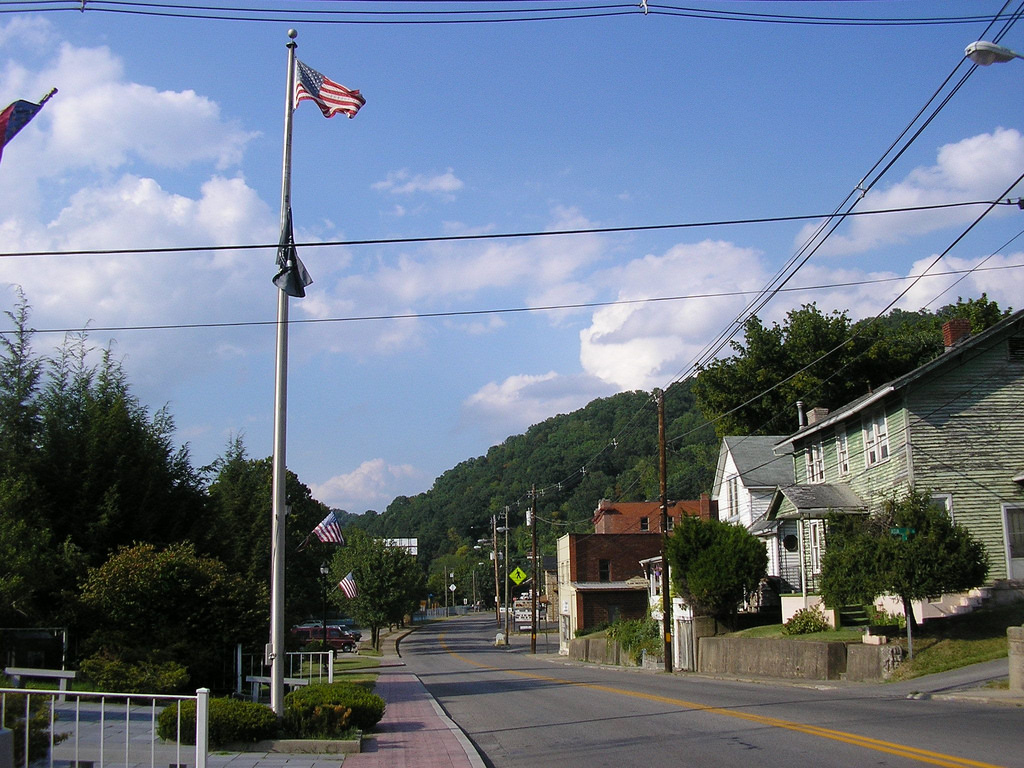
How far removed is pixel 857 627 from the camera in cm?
2661

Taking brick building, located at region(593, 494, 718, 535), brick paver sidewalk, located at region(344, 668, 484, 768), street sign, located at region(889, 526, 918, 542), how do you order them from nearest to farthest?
brick paver sidewalk, located at region(344, 668, 484, 768) → street sign, located at region(889, 526, 918, 542) → brick building, located at region(593, 494, 718, 535)

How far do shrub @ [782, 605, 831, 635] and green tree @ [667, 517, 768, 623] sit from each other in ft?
12.8

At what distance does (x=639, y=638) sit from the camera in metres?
40.0

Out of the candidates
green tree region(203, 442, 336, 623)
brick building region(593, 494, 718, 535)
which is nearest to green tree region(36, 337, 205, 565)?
green tree region(203, 442, 336, 623)

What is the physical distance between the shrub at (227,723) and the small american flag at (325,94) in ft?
30.6

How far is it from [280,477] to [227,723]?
354 centimetres

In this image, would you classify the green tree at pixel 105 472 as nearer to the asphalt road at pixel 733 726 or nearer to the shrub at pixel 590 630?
the asphalt road at pixel 733 726

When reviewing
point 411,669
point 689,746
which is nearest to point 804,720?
point 689,746

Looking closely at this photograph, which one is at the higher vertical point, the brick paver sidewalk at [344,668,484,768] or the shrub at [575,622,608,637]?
the brick paver sidewalk at [344,668,484,768]

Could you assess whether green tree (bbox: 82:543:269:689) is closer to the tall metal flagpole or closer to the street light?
the tall metal flagpole

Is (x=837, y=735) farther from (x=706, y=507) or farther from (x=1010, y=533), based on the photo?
(x=706, y=507)

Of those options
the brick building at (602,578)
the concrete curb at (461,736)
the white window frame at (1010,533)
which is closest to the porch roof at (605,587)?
the brick building at (602,578)

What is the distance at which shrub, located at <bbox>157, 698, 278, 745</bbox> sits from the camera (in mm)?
11594

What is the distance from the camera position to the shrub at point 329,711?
13344 millimetres
